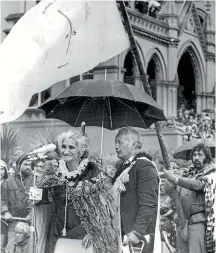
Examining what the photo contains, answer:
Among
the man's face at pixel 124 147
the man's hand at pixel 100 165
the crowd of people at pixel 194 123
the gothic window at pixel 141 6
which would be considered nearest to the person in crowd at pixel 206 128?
the crowd of people at pixel 194 123

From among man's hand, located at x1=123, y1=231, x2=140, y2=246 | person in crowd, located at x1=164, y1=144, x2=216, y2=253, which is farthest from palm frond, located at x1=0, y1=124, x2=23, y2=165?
man's hand, located at x1=123, y1=231, x2=140, y2=246

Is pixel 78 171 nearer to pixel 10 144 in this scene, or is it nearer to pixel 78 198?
pixel 78 198

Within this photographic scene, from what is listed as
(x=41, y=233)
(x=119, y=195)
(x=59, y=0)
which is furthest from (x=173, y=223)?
(x=59, y=0)

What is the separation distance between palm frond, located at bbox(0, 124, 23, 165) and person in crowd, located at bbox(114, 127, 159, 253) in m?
1.54

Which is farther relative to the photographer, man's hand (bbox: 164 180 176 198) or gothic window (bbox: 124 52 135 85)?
gothic window (bbox: 124 52 135 85)

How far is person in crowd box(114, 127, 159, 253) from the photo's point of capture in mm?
4945

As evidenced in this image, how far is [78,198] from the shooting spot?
502 centimetres

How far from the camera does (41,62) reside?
17.8ft

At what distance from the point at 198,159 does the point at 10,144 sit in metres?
1.86

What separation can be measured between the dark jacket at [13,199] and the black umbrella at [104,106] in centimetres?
100

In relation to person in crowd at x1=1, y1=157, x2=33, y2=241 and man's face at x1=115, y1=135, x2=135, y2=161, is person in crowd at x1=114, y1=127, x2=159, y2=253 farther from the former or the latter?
person in crowd at x1=1, y1=157, x2=33, y2=241

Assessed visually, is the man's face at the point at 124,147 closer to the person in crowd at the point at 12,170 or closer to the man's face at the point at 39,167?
the man's face at the point at 39,167

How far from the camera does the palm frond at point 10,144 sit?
6363 millimetres

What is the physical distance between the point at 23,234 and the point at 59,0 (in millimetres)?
2091
